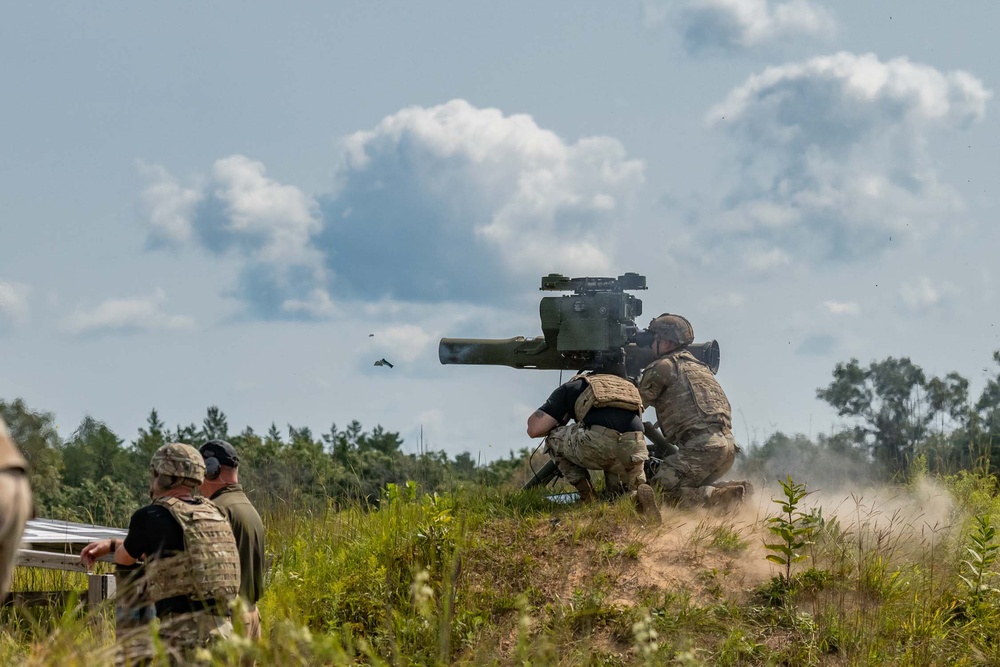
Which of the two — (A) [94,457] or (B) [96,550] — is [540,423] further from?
(A) [94,457]

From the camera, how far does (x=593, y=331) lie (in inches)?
440

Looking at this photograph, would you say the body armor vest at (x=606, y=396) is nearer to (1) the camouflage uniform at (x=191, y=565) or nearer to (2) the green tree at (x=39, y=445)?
(1) the camouflage uniform at (x=191, y=565)

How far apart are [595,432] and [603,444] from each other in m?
0.12

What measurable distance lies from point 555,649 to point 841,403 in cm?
1589

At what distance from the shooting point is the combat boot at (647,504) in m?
9.83

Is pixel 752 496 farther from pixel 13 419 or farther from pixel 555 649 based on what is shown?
pixel 13 419

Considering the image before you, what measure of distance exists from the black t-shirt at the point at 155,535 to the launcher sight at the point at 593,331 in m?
5.37

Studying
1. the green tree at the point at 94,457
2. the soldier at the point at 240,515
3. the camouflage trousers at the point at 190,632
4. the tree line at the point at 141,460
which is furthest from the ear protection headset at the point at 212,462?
the green tree at the point at 94,457

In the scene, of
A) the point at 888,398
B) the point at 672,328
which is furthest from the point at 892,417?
the point at 672,328

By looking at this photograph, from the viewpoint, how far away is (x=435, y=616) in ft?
27.7

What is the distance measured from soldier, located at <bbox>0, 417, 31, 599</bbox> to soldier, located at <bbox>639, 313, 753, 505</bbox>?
297 inches

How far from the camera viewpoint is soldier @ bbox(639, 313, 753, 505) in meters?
10.9

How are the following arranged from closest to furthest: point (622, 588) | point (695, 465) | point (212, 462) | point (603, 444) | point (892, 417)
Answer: point (212, 462) → point (622, 588) → point (603, 444) → point (695, 465) → point (892, 417)

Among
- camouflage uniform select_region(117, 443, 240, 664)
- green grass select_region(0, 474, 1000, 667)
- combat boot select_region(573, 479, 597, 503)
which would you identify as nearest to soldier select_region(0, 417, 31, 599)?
camouflage uniform select_region(117, 443, 240, 664)
